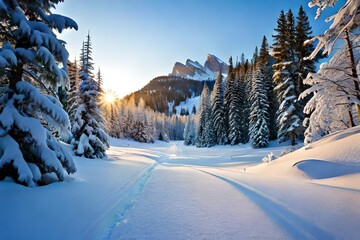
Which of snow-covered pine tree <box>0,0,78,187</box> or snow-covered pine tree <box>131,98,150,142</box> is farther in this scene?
snow-covered pine tree <box>131,98,150,142</box>

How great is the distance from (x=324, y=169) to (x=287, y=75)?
1589 centimetres

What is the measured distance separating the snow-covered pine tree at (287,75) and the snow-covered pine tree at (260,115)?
226 inches

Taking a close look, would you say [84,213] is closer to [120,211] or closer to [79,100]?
[120,211]

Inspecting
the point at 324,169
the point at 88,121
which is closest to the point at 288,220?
the point at 324,169

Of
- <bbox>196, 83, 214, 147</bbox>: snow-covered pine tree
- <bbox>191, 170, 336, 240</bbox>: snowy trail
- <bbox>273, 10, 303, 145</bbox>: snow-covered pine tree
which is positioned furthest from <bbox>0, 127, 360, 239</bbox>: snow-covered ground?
<bbox>196, 83, 214, 147</bbox>: snow-covered pine tree

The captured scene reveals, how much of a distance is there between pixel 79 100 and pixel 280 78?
19727 millimetres

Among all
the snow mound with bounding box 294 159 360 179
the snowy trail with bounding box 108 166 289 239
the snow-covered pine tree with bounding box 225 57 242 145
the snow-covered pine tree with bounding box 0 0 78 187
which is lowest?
the snowy trail with bounding box 108 166 289 239

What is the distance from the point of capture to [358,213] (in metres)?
4.05

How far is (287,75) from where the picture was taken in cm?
2103

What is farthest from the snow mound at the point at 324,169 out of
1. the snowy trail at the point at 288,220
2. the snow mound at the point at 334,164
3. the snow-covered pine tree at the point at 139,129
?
the snow-covered pine tree at the point at 139,129

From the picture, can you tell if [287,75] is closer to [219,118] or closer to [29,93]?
[29,93]

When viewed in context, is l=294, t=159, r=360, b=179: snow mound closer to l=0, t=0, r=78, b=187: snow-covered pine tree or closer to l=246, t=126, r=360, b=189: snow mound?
l=246, t=126, r=360, b=189: snow mound

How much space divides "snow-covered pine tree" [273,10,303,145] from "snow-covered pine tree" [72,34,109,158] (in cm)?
1723

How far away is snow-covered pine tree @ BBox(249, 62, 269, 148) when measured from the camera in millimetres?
28438
